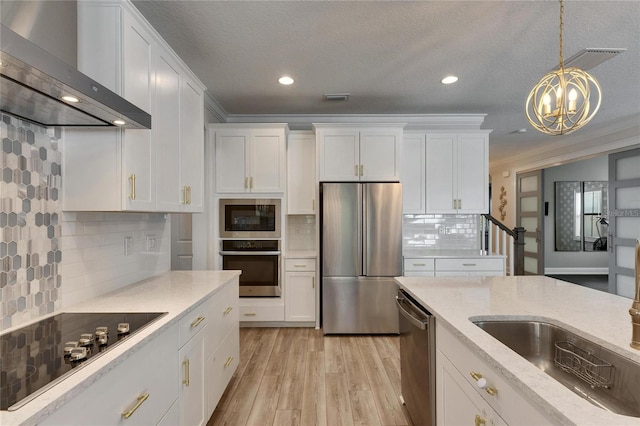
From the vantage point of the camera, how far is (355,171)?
3797 mm

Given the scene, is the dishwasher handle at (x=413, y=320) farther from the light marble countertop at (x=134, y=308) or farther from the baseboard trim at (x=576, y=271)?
the baseboard trim at (x=576, y=271)

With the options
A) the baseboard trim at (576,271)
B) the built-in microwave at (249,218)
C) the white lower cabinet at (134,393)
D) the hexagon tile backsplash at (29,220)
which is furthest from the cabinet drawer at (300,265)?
the baseboard trim at (576,271)

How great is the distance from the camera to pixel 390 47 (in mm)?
2629

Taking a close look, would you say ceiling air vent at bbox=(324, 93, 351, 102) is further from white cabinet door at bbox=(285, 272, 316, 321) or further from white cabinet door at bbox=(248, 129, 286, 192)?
white cabinet door at bbox=(285, 272, 316, 321)

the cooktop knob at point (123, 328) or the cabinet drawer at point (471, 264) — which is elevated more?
the cooktop knob at point (123, 328)

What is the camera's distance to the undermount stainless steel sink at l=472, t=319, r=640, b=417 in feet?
3.35

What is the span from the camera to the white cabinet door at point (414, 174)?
414cm

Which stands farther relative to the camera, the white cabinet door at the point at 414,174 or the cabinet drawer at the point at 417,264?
the white cabinet door at the point at 414,174

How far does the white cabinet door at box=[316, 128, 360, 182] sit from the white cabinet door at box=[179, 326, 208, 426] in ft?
7.72

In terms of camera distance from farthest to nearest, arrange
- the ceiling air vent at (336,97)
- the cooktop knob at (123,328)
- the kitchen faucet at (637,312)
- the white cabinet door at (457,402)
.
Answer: the ceiling air vent at (336,97)
the cooktop knob at (123,328)
the white cabinet door at (457,402)
the kitchen faucet at (637,312)

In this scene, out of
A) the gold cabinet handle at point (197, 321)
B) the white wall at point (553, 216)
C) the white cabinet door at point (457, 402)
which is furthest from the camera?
the white wall at point (553, 216)

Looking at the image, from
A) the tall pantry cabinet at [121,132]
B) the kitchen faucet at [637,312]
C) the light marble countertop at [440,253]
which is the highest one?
the tall pantry cabinet at [121,132]

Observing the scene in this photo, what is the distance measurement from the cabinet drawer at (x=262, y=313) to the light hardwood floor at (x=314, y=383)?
8.2 inches

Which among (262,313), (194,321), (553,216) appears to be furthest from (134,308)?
(553,216)
